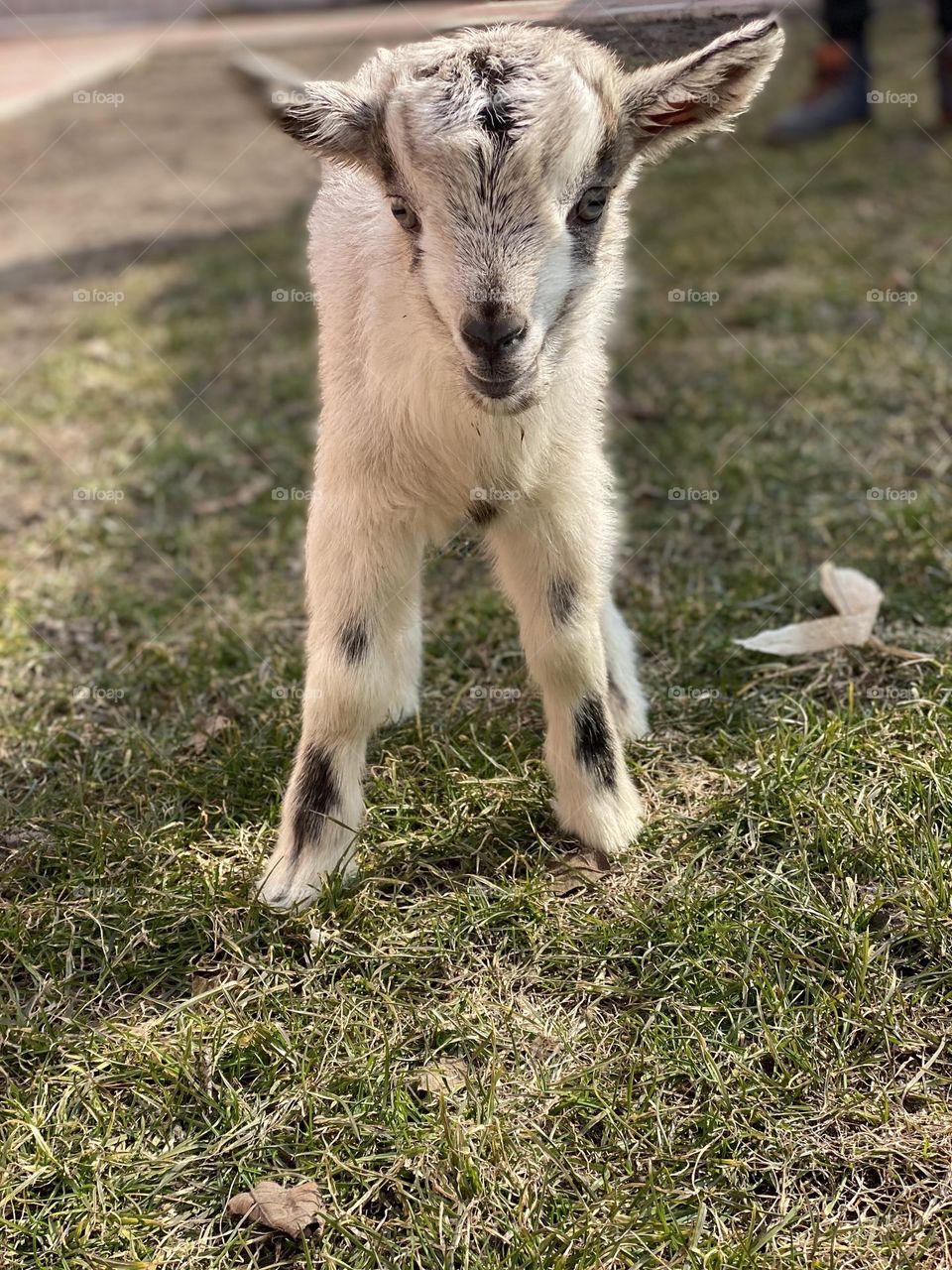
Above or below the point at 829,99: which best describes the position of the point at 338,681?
above

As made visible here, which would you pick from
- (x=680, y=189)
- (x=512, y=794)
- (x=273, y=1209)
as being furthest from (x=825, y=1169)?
(x=680, y=189)

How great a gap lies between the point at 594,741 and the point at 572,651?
25 centimetres

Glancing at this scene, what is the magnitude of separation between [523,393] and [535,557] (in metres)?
0.59

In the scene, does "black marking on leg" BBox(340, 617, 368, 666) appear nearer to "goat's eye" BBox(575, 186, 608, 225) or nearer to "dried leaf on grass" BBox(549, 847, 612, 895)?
"dried leaf on grass" BBox(549, 847, 612, 895)

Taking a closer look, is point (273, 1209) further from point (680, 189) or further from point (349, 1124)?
point (680, 189)

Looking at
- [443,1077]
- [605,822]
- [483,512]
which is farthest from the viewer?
[605,822]

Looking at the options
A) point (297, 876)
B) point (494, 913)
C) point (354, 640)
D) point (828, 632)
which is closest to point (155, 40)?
point (828, 632)

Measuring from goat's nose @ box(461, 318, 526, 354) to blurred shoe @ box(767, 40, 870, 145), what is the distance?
6726 millimetres

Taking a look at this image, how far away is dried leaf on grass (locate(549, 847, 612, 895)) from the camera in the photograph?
127 inches

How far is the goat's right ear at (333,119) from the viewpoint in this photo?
2.71 metres

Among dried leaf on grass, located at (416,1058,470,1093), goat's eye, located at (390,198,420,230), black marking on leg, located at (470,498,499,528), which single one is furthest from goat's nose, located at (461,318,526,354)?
dried leaf on grass, located at (416,1058,470,1093)

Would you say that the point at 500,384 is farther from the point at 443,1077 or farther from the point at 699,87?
the point at 443,1077

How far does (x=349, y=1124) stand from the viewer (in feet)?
8.54

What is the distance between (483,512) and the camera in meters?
3.05
